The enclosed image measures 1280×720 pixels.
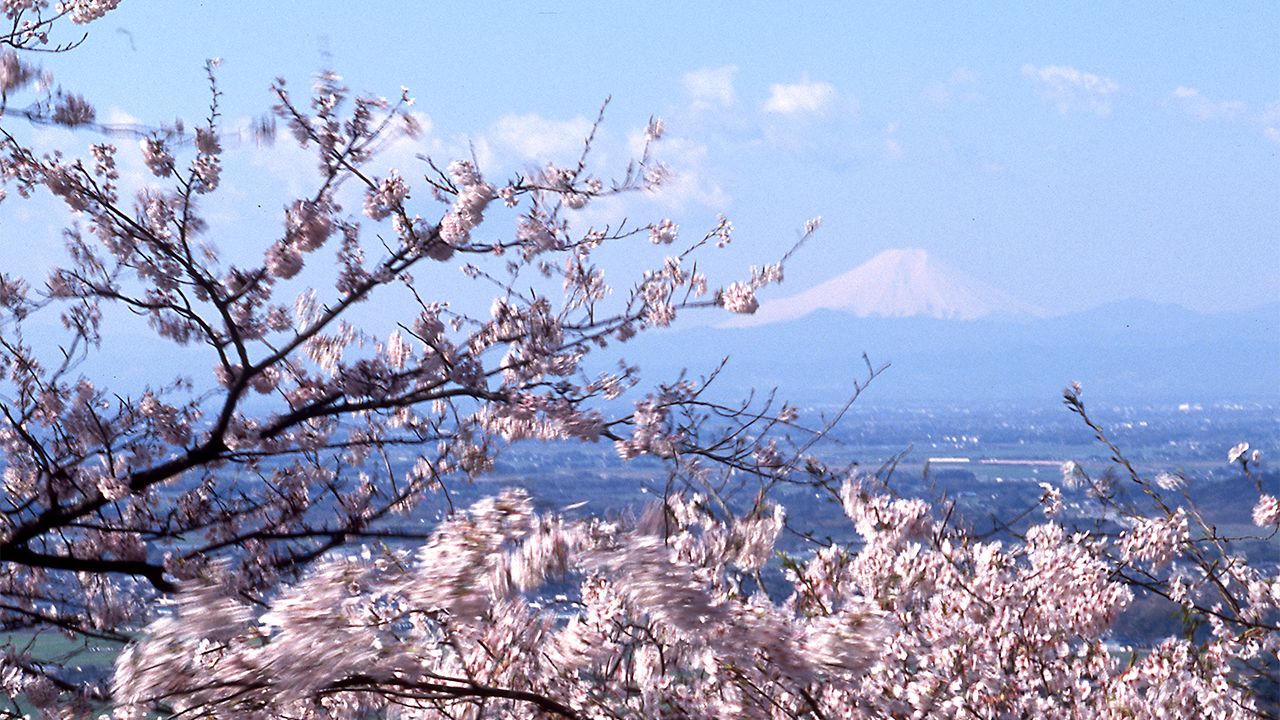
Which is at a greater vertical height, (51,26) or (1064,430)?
(51,26)

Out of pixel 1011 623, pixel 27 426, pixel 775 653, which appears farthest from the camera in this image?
pixel 27 426

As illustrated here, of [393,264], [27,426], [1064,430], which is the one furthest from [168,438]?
[1064,430]

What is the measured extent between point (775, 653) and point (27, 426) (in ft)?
18.9

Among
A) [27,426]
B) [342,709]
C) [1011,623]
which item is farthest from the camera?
[27,426]

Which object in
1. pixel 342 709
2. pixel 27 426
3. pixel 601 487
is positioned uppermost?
pixel 27 426

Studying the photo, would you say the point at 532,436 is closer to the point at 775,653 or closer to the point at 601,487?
the point at 775,653

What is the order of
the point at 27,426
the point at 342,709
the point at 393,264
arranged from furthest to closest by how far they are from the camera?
the point at 27,426 → the point at 393,264 → the point at 342,709

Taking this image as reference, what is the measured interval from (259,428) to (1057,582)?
4.08 m

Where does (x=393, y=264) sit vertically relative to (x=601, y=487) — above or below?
above

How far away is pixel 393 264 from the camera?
604cm

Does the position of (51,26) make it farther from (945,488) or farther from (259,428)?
(945,488)

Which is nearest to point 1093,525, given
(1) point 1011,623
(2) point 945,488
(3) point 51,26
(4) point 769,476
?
(2) point 945,488

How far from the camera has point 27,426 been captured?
6.59 metres

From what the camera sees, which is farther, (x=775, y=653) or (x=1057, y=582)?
(x=1057, y=582)
